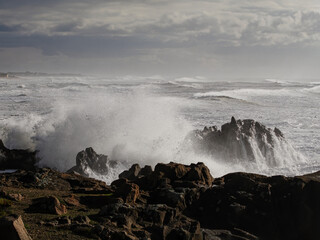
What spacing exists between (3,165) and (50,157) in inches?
96.3

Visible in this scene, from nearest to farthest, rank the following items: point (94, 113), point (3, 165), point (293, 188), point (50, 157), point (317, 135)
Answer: point (293, 188), point (3, 165), point (50, 157), point (94, 113), point (317, 135)

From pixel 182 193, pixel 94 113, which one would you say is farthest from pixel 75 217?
pixel 94 113

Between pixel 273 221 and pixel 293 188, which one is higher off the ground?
pixel 293 188

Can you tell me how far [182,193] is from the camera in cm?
1235

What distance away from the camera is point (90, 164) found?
1878cm

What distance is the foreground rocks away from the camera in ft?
34.2

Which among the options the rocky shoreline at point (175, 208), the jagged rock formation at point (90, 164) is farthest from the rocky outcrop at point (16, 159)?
the rocky shoreline at point (175, 208)

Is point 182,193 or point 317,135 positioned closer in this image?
point 182,193

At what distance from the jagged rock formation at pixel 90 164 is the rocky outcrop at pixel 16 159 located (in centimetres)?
278

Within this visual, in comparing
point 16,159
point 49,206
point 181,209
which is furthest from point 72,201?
point 16,159

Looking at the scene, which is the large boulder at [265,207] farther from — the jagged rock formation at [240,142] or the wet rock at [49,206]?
the jagged rock formation at [240,142]

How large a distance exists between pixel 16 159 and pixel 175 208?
1072 cm

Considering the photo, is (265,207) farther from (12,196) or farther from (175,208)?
(12,196)

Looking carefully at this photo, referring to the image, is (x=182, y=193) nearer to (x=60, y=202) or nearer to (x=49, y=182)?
(x=60, y=202)
